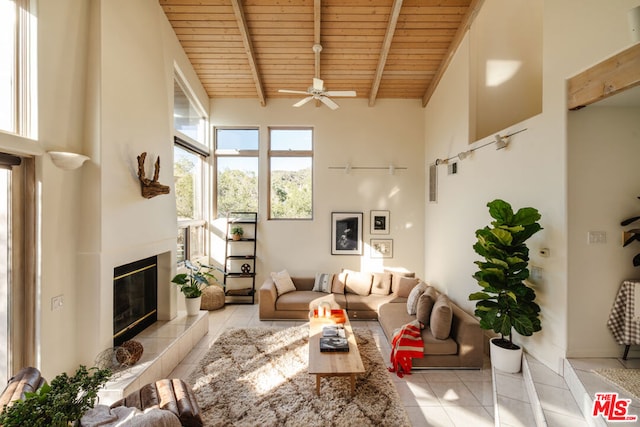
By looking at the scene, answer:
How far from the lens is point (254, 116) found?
22.6ft

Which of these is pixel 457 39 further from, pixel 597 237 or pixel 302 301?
pixel 302 301

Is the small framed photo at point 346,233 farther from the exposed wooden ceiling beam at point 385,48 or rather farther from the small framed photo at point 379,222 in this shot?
the exposed wooden ceiling beam at point 385,48

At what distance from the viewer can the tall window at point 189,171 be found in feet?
18.4

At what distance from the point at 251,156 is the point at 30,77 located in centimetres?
437

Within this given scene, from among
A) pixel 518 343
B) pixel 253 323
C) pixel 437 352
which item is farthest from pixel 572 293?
pixel 253 323

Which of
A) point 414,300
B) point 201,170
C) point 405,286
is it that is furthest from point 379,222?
point 201,170

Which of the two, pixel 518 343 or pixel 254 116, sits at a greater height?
pixel 254 116

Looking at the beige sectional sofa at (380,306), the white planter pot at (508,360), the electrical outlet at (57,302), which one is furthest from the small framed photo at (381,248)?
the electrical outlet at (57,302)

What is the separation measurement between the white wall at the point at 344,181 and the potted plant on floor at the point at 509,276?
3.43m

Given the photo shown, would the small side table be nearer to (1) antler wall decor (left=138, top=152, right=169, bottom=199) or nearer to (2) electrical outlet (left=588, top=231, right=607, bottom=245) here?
(1) antler wall decor (left=138, top=152, right=169, bottom=199)

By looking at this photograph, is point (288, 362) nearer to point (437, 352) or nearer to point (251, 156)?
point (437, 352)

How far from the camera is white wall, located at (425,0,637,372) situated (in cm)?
280

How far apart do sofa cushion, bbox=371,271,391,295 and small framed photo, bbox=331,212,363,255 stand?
0.83 meters

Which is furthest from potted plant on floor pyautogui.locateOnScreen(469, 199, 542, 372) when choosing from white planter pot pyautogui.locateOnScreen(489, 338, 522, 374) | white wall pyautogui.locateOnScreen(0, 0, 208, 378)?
white wall pyautogui.locateOnScreen(0, 0, 208, 378)
